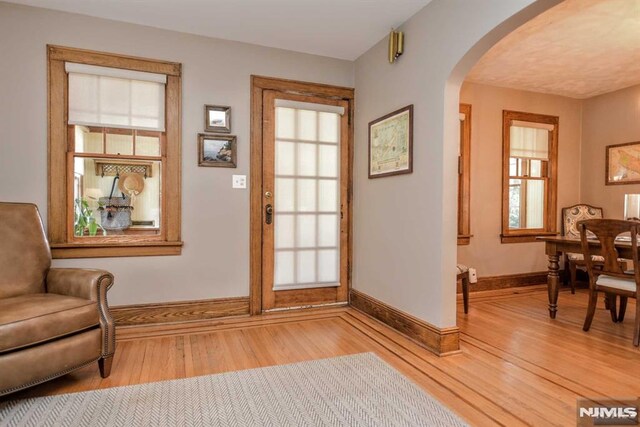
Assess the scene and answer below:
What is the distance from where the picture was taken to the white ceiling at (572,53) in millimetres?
2734

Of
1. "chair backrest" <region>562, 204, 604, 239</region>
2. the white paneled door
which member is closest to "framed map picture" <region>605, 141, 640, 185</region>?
"chair backrest" <region>562, 204, 604, 239</region>

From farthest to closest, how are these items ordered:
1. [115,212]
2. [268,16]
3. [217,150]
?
[217,150]
[115,212]
[268,16]

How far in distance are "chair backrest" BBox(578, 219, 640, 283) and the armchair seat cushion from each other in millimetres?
3499

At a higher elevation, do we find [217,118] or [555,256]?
[217,118]

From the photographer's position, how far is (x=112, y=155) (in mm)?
2990

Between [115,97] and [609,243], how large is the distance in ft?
13.3

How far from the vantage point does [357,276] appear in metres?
3.67

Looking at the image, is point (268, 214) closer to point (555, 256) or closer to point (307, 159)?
point (307, 159)

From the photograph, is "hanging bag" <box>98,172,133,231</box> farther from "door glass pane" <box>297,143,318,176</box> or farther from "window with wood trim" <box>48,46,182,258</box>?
"door glass pane" <box>297,143,318,176</box>

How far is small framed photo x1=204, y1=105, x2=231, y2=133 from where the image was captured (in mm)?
3217

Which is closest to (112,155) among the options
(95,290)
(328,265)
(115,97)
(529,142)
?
(115,97)

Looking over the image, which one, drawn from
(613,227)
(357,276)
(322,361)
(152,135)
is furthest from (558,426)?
(152,135)

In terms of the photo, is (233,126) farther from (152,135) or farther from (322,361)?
(322,361)

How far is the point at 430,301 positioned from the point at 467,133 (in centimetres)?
245
